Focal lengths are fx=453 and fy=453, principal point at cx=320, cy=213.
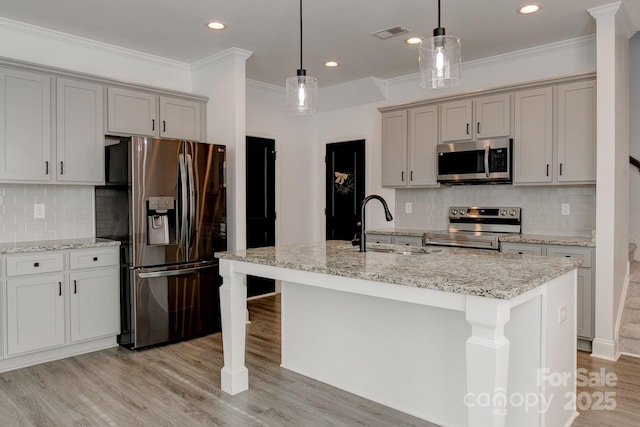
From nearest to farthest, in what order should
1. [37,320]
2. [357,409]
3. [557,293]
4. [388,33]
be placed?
1. [557,293]
2. [357,409]
3. [37,320]
4. [388,33]

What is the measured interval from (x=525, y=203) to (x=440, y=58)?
2793 millimetres

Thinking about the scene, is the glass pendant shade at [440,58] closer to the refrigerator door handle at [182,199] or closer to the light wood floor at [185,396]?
the light wood floor at [185,396]

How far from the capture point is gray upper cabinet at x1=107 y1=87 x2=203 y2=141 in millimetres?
4070

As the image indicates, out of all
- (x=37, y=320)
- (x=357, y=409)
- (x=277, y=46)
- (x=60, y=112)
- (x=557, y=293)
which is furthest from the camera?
(x=277, y=46)

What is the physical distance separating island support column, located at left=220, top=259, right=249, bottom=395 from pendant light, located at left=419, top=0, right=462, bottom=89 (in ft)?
5.30

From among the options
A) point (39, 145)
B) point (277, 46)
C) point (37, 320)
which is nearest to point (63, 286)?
point (37, 320)

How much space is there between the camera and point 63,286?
3568 millimetres

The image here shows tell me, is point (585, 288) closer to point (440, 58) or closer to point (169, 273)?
point (440, 58)

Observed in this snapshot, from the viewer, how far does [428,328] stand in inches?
96.7

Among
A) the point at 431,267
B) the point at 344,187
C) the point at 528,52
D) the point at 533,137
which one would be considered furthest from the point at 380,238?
the point at 431,267

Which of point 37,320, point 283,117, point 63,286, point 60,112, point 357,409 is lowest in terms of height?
point 357,409

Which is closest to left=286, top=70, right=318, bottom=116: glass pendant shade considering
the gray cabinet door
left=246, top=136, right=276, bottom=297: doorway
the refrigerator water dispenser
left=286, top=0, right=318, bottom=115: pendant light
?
left=286, top=0, right=318, bottom=115: pendant light

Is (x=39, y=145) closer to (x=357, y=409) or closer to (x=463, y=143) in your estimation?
(x=357, y=409)

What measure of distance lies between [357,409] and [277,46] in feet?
10.8
